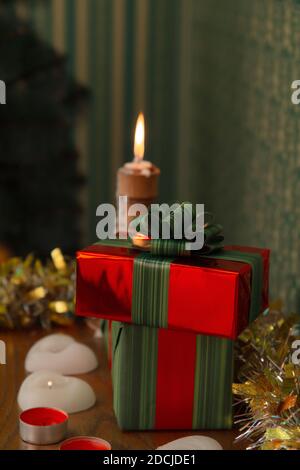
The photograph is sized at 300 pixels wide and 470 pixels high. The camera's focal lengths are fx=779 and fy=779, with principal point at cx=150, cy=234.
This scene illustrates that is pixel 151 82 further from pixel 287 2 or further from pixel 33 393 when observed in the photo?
pixel 33 393

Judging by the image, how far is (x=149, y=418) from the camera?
3.08 feet

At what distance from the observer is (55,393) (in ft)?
3.19

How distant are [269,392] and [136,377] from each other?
16cm

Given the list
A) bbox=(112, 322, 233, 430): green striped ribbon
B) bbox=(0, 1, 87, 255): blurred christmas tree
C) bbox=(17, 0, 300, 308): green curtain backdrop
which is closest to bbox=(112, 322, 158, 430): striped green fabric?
bbox=(112, 322, 233, 430): green striped ribbon

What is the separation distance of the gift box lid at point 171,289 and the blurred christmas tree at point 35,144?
1.55m

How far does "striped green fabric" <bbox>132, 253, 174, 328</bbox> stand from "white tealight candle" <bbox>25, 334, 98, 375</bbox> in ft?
0.79

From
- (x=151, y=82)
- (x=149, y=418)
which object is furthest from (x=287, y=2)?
(x=151, y=82)

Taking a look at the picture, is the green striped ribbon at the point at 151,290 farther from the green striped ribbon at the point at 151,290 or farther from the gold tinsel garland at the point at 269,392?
the gold tinsel garland at the point at 269,392

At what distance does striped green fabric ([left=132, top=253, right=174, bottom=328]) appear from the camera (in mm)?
886

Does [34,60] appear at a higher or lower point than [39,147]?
higher

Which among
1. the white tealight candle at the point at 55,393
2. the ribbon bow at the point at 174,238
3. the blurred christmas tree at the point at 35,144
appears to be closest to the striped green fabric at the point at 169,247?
the ribbon bow at the point at 174,238

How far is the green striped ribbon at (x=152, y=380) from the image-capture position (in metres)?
0.92
